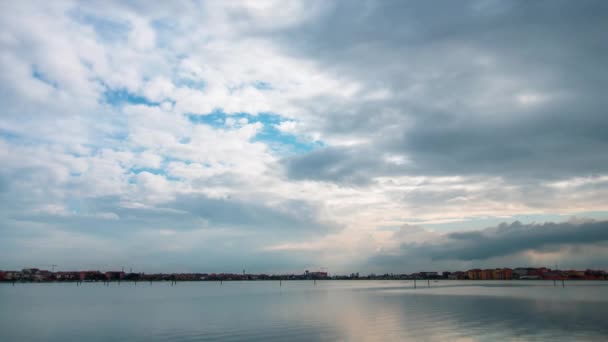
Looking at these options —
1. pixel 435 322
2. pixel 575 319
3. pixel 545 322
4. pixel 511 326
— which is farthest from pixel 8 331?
pixel 575 319

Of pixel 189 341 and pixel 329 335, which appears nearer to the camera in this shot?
pixel 189 341

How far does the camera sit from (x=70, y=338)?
4347cm

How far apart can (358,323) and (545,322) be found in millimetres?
22905

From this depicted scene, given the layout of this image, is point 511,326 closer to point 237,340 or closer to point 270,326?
point 270,326

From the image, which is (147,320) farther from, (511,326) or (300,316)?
(511,326)

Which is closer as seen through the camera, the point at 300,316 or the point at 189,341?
the point at 189,341

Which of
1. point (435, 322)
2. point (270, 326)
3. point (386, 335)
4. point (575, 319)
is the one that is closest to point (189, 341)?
point (270, 326)

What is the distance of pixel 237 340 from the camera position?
4081 cm

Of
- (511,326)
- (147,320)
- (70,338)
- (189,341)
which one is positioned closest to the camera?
(189,341)

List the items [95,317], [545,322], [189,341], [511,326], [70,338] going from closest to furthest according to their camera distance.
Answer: [189,341], [70,338], [511,326], [545,322], [95,317]

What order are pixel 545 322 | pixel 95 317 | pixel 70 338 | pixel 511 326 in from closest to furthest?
pixel 70 338, pixel 511 326, pixel 545 322, pixel 95 317

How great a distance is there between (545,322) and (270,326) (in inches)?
1331

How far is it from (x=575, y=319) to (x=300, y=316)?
36.5 metres

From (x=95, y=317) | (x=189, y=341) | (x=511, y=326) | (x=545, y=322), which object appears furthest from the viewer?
(x=95, y=317)
